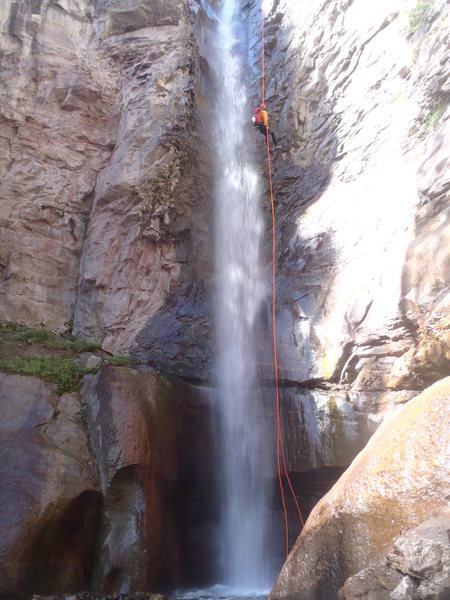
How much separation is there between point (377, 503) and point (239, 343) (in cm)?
559

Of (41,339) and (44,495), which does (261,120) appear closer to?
(41,339)

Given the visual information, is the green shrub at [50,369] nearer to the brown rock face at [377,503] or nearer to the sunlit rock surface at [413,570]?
the brown rock face at [377,503]

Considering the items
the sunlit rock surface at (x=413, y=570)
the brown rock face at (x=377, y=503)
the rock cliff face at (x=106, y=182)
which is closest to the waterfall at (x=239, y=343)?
the rock cliff face at (x=106, y=182)

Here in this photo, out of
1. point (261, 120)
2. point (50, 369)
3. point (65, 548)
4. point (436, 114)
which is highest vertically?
point (261, 120)

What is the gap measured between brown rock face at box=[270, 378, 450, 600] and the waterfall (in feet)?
10.9

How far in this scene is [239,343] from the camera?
9859 millimetres

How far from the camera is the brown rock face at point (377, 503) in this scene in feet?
14.0

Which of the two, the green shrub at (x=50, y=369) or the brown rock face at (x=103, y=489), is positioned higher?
the green shrub at (x=50, y=369)

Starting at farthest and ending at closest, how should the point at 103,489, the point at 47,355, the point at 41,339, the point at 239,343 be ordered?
the point at 239,343, the point at 41,339, the point at 47,355, the point at 103,489

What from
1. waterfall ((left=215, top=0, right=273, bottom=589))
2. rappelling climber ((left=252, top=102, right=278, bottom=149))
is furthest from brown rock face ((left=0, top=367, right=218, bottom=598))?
rappelling climber ((left=252, top=102, right=278, bottom=149))

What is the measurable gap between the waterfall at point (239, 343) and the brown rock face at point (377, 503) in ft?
10.9

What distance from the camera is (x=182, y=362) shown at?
9359 millimetres

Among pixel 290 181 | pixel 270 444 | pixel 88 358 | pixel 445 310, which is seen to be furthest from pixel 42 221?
pixel 445 310

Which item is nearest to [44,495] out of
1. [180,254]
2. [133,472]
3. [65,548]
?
[65,548]
